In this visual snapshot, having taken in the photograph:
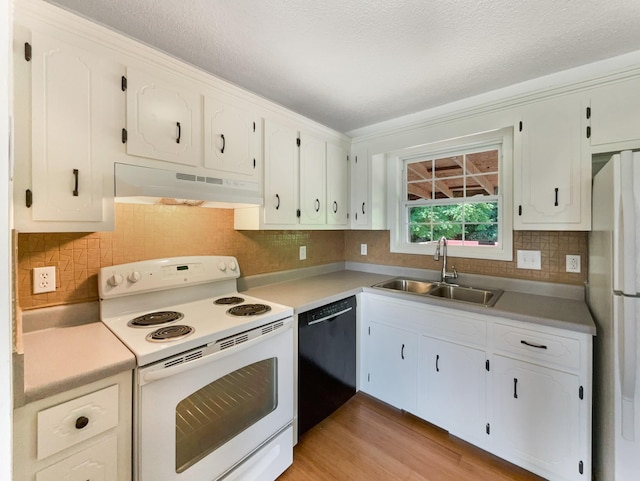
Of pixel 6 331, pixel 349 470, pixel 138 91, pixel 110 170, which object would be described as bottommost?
pixel 349 470

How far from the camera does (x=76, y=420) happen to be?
936mm

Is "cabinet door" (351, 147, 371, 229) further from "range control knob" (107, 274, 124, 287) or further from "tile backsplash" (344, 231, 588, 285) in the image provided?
"range control knob" (107, 274, 124, 287)

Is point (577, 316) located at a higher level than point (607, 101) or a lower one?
lower

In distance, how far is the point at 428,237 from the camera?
8.43 ft

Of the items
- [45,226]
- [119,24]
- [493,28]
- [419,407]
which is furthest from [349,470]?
[119,24]

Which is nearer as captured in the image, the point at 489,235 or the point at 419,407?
the point at 419,407

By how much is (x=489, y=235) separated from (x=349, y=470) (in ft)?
6.32

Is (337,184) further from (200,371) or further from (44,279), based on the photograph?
(44,279)

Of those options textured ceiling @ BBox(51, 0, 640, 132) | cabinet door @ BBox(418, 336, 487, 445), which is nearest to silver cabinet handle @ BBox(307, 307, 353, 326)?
cabinet door @ BBox(418, 336, 487, 445)

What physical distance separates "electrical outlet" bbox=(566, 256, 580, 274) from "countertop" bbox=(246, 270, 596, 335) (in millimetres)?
199

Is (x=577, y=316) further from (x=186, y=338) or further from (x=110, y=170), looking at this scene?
(x=110, y=170)

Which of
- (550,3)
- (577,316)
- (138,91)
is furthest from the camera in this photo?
(577,316)

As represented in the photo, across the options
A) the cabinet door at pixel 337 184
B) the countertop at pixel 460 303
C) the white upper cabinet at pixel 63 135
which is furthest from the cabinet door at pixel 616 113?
the white upper cabinet at pixel 63 135

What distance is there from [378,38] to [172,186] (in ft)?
4.24
